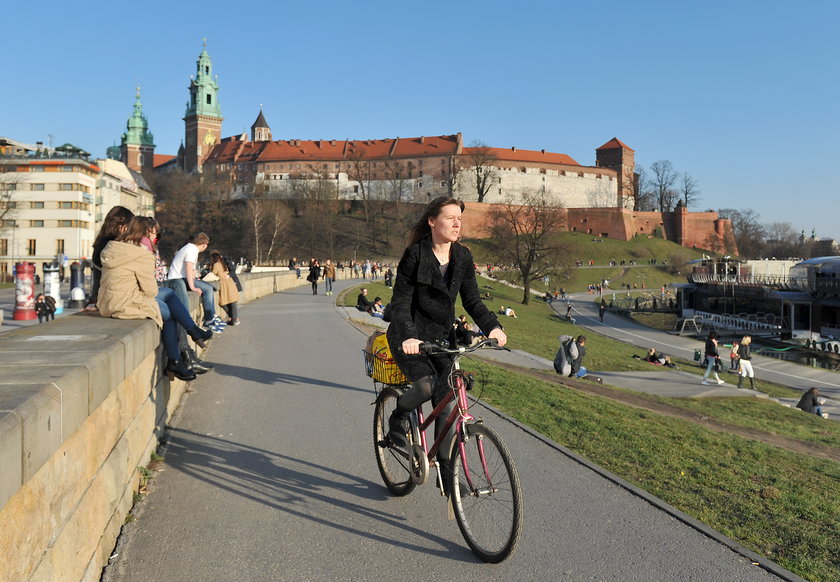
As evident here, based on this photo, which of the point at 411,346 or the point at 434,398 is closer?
the point at 411,346

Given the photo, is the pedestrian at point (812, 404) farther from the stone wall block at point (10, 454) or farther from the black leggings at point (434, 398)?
the stone wall block at point (10, 454)

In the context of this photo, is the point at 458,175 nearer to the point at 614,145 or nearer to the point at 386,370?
the point at 614,145

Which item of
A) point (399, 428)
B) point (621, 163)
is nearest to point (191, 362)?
point (399, 428)

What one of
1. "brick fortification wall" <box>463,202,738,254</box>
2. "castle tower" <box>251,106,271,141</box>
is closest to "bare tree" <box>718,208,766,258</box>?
"brick fortification wall" <box>463,202,738,254</box>

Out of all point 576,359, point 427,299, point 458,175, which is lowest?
point 576,359

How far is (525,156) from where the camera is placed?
129 metres

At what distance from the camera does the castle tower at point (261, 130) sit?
487ft

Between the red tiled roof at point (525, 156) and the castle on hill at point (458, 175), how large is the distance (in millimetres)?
188

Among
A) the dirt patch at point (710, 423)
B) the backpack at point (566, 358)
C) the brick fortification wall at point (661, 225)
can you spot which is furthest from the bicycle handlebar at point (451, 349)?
the brick fortification wall at point (661, 225)

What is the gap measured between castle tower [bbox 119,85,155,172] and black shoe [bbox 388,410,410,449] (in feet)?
540

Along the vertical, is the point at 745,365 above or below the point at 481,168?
below

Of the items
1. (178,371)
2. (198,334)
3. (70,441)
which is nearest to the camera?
(70,441)

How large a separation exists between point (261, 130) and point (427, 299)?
152540mm

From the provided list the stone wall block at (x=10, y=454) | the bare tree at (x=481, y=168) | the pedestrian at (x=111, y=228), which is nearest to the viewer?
the stone wall block at (x=10, y=454)
